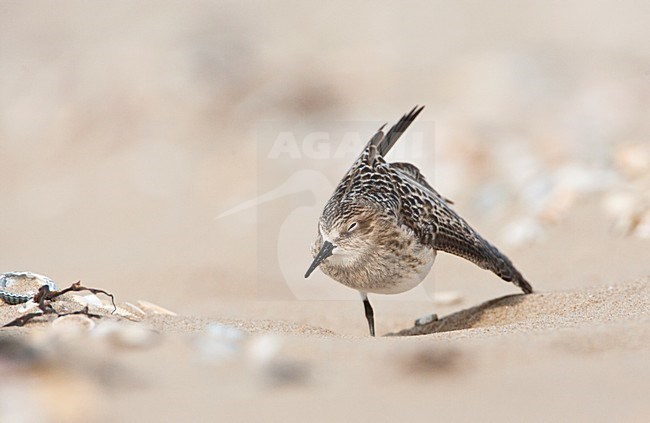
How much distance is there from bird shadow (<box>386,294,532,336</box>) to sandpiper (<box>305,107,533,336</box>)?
21 centimetres

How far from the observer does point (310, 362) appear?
315 centimetres

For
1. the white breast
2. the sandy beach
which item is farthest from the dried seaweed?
the white breast

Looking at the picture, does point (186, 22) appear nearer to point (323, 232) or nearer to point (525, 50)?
point (525, 50)

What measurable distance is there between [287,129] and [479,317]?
5203mm

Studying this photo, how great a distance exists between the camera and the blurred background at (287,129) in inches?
292

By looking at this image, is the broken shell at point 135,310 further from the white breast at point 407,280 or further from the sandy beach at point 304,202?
the white breast at point 407,280

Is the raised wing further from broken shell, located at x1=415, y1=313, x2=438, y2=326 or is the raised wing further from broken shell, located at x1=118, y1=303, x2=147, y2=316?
broken shell, located at x1=118, y1=303, x2=147, y2=316

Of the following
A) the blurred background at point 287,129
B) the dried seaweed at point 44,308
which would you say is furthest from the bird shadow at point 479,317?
the dried seaweed at point 44,308

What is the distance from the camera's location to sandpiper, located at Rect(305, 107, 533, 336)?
15.8 feet

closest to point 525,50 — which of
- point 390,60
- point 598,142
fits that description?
point 390,60

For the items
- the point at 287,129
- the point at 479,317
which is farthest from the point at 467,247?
the point at 287,129

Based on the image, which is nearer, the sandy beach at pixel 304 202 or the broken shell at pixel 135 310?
the sandy beach at pixel 304 202

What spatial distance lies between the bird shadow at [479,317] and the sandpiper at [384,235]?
0.69ft

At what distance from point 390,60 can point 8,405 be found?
8.97 metres
